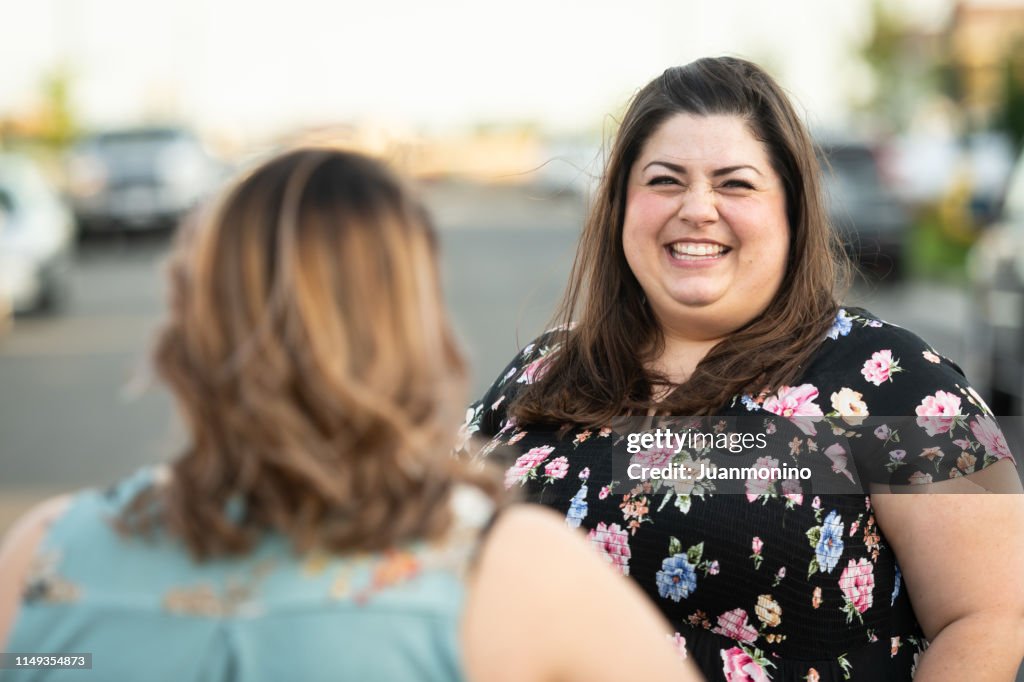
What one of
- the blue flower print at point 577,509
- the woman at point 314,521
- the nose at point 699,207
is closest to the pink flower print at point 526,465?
the blue flower print at point 577,509

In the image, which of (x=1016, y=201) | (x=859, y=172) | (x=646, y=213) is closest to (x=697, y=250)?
(x=646, y=213)

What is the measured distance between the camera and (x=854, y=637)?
236cm

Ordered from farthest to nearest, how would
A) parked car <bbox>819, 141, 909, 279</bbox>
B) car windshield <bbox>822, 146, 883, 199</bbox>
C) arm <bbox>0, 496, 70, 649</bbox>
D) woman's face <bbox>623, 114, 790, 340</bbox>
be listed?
car windshield <bbox>822, 146, 883, 199</bbox> → parked car <bbox>819, 141, 909, 279</bbox> → woman's face <bbox>623, 114, 790, 340</bbox> → arm <bbox>0, 496, 70, 649</bbox>

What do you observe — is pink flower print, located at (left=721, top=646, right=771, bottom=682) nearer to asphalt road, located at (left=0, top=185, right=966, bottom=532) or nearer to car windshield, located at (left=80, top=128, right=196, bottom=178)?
asphalt road, located at (left=0, top=185, right=966, bottom=532)

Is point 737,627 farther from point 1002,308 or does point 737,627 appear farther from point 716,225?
point 1002,308

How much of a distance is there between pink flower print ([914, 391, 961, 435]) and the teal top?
1179mm

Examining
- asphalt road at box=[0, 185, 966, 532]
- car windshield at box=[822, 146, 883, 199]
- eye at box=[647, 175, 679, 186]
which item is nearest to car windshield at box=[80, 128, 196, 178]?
asphalt road at box=[0, 185, 966, 532]

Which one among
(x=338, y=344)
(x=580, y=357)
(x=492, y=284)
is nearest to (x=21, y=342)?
(x=492, y=284)

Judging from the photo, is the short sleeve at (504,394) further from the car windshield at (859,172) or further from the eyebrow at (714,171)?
the car windshield at (859,172)

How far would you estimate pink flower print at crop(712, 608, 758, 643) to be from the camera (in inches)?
93.6

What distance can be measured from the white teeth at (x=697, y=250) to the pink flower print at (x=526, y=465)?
505 millimetres

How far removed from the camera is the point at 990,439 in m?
2.38

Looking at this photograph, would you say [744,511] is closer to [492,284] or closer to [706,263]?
[706,263]

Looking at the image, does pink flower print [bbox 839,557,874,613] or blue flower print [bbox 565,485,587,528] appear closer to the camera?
pink flower print [bbox 839,557,874,613]
